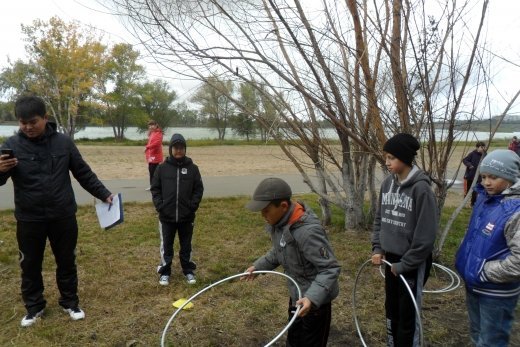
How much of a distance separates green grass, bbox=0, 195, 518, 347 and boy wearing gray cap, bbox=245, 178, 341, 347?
1.25 metres

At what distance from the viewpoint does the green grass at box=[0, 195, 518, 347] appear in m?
4.14

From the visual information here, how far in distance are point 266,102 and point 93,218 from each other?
14.6 ft

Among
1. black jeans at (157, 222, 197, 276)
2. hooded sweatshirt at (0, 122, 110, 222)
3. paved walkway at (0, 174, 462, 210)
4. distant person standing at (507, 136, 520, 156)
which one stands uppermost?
hooded sweatshirt at (0, 122, 110, 222)

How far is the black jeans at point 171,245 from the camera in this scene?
5352mm

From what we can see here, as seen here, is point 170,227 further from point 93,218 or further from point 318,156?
point 93,218

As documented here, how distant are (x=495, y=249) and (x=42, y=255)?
3.89 meters

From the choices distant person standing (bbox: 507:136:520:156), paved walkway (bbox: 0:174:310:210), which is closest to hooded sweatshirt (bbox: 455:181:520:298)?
paved walkway (bbox: 0:174:310:210)

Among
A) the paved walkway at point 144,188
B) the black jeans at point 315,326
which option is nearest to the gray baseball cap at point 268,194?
the black jeans at point 315,326

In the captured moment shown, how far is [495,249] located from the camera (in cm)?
283

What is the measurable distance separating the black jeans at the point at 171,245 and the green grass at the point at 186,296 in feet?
0.57

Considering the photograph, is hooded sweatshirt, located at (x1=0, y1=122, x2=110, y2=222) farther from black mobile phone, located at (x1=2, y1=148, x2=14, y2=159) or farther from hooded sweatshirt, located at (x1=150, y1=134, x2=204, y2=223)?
hooded sweatshirt, located at (x1=150, y1=134, x2=204, y2=223)

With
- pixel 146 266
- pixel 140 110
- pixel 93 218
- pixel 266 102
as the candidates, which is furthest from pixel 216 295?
pixel 140 110

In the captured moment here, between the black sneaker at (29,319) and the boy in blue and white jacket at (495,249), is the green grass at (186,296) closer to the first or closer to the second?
the black sneaker at (29,319)

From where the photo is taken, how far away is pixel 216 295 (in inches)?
200
